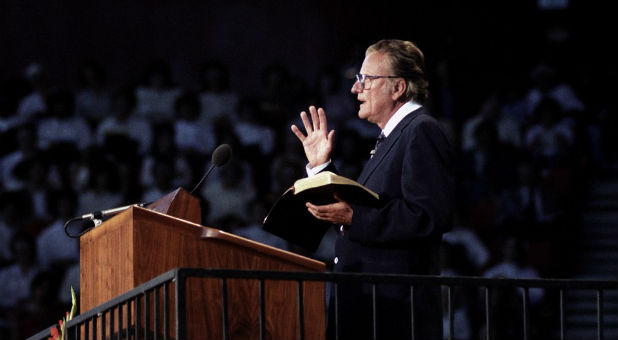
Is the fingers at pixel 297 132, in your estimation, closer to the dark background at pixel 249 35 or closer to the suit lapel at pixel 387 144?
the suit lapel at pixel 387 144

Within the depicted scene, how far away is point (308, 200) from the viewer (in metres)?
3.78

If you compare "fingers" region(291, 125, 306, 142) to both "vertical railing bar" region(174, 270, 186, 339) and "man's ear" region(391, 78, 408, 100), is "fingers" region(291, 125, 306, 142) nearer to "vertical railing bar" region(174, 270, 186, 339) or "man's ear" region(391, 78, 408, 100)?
"man's ear" region(391, 78, 408, 100)

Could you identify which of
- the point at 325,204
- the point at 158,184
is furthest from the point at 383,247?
the point at 158,184

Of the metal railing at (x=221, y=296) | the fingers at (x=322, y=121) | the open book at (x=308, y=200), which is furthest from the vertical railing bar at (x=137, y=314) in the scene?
the fingers at (x=322, y=121)

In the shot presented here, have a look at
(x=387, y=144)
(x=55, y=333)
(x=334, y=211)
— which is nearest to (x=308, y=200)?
(x=334, y=211)

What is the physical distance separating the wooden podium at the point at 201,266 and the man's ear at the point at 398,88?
2.24ft

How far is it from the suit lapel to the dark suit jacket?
0.02 meters

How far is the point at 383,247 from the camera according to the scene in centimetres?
383

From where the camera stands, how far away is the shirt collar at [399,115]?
4062 mm

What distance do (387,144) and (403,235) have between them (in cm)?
42

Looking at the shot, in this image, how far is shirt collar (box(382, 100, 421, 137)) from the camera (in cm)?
406

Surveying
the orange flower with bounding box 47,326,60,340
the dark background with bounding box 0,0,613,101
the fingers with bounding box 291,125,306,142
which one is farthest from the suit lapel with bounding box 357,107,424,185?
the dark background with bounding box 0,0,613,101

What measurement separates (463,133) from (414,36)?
7.36ft

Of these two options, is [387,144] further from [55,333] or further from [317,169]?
[55,333]
